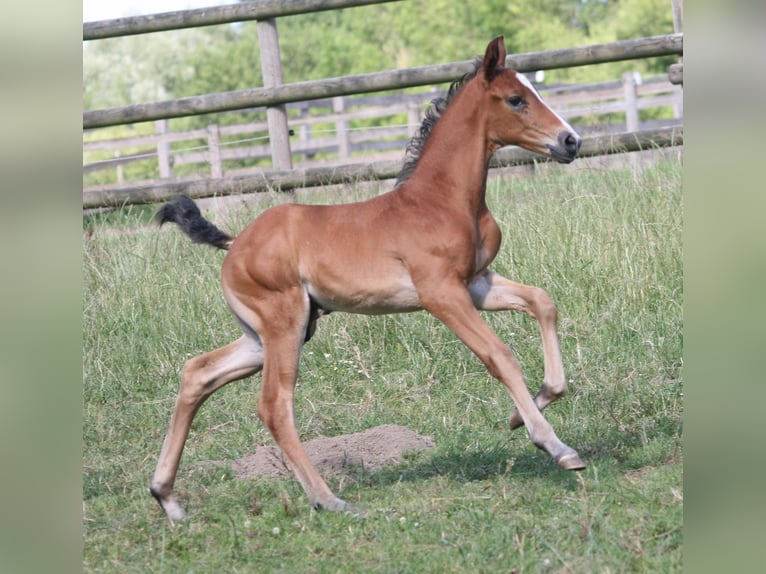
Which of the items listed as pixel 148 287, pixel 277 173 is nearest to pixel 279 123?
pixel 277 173

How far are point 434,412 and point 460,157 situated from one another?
6.73 feet

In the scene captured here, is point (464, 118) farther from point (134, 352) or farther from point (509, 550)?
point (134, 352)

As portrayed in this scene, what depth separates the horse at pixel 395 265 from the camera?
15.7 feet

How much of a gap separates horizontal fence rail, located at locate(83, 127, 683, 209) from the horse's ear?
3764 mm

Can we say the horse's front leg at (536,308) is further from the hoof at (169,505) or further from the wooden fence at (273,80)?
the wooden fence at (273,80)

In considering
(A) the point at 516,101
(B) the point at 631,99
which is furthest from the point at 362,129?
(A) the point at 516,101

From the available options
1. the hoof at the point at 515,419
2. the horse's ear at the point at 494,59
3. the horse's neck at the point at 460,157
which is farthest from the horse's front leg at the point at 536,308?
the horse's ear at the point at 494,59

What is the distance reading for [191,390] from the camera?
499 centimetres

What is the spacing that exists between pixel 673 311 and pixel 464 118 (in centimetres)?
303

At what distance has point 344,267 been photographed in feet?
16.0

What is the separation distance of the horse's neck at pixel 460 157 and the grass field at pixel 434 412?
4.84 feet

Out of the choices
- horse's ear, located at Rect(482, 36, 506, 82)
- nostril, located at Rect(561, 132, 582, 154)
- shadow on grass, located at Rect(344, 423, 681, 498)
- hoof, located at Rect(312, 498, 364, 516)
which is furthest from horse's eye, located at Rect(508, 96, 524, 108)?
hoof, located at Rect(312, 498, 364, 516)

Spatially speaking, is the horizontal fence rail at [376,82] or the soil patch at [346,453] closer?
the soil patch at [346,453]
